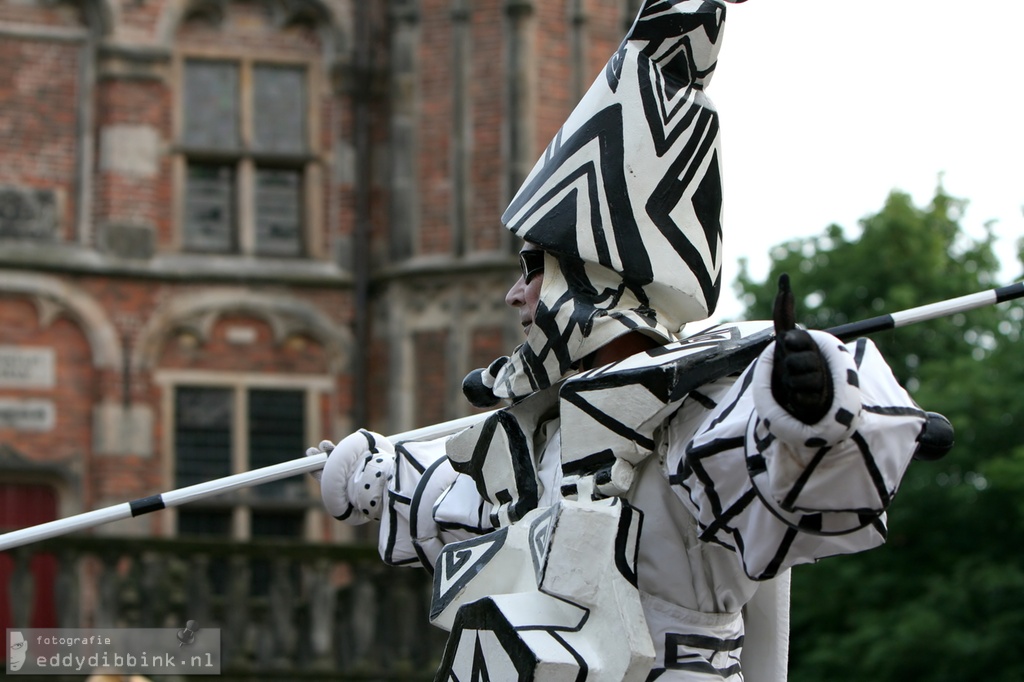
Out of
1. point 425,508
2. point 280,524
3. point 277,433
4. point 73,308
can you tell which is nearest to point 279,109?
point 73,308

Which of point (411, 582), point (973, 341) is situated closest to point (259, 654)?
point (411, 582)

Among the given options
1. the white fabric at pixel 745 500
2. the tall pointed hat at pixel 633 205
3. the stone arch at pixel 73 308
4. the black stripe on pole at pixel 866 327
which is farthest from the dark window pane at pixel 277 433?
the black stripe on pole at pixel 866 327

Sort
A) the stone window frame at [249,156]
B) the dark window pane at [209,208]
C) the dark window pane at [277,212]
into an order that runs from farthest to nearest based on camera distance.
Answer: the dark window pane at [277,212]
the dark window pane at [209,208]
the stone window frame at [249,156]

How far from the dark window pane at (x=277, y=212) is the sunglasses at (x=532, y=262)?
40.7 ft

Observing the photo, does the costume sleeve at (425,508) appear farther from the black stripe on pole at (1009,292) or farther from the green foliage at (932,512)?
the green foliage at (932,512)

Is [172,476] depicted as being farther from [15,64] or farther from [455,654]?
[455,654]

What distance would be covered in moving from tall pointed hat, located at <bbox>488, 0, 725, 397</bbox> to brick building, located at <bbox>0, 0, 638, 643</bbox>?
446 inches

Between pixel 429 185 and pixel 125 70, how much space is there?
2.61 meters

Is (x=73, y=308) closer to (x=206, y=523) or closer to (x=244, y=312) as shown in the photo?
(x=244, y=312)

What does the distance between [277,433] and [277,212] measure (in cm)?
188

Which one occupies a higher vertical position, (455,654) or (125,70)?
(125,70)

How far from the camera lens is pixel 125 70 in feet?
54.1

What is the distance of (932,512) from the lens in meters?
16.3

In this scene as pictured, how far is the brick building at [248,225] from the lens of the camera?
1605 centimetres
